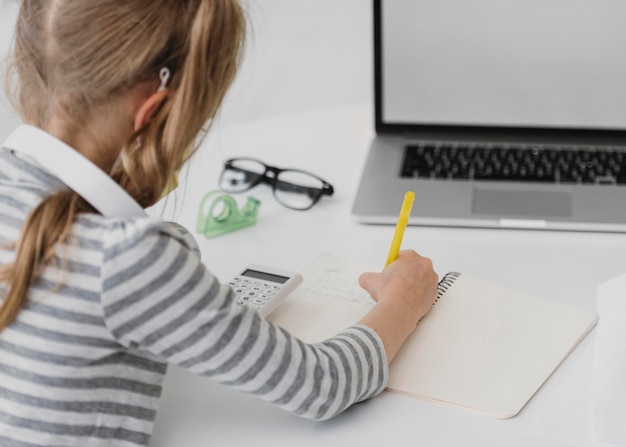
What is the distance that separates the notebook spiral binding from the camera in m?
0.96

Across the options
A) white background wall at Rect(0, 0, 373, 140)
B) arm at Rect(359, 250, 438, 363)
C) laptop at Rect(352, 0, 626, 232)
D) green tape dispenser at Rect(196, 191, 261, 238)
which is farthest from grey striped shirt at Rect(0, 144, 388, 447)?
white background wall at Rect(0, 0, 373, 140)

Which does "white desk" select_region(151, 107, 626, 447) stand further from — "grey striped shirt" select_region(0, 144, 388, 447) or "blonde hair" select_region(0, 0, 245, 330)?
"blonde hair" select_region(0, 0, 245, 330)

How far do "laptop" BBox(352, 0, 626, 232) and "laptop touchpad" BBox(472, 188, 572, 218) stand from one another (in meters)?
0.03

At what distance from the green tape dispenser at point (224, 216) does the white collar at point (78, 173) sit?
380 mm

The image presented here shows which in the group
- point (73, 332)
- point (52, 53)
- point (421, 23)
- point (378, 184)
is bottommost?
point (73, 332)

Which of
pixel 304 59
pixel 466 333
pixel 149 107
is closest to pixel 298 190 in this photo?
pixel 466 333

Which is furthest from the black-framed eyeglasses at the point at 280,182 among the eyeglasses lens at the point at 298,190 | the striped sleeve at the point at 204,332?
the striped sleeve at the point at 204,332

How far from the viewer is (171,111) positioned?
0.74 meters

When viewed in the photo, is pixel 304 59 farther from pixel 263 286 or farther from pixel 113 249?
pixel 113 249

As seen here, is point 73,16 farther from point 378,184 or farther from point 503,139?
point 503,139

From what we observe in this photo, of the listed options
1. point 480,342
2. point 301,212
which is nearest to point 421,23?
point 301,212

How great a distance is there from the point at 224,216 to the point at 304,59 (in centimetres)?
89

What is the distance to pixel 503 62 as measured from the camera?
1.30m

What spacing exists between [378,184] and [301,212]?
0.11 m
